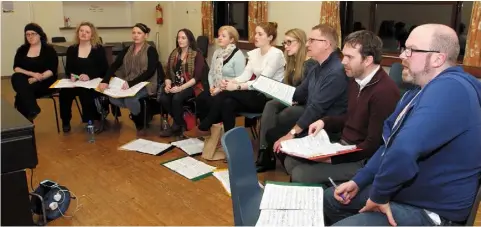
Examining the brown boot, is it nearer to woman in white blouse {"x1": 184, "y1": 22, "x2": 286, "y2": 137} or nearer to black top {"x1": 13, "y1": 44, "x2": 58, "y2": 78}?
woman in white blouse {"x1": 184, "y1": 22, "x2": 286, "y2": 137}

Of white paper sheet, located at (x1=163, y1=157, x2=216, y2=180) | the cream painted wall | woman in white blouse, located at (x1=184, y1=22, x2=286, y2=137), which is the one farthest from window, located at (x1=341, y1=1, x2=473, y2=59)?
white paper sheet, located at (x1=163, y1=157, x2=216, y2=180)

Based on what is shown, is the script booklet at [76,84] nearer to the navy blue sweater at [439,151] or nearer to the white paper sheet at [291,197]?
the white paper sheet at [291,197]

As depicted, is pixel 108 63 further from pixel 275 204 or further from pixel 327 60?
pixel 275 204

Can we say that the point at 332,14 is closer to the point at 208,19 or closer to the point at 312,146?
the point at 208,19

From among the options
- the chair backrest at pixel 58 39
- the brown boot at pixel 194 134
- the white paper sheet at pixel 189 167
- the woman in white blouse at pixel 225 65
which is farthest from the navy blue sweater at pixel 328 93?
the chair backrest at pixel 58 39

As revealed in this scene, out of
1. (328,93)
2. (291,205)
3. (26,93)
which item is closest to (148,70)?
(26,93)

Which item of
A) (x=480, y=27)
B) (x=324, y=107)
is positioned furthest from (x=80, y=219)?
(x=480, y=27)

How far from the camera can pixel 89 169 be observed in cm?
328

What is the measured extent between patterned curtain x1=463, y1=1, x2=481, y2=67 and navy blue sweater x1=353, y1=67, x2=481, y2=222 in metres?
2.77

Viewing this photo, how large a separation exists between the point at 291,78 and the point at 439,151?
1.99 meters

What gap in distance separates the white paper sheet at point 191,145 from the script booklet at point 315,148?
5.01 feet

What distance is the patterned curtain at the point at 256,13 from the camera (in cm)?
585

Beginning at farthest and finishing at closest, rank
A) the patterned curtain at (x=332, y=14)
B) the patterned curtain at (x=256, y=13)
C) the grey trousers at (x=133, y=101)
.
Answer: the patterned curtain at (x=256, y=13) < the patterned curtain at (x=332, y=14) < the grey trousers at (x=133, y=101)

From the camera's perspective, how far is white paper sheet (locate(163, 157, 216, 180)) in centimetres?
316
